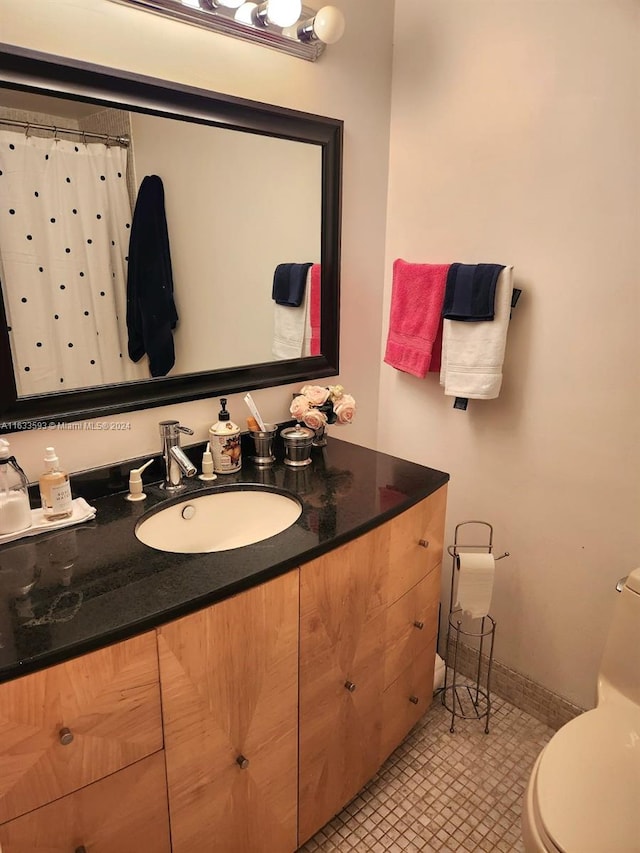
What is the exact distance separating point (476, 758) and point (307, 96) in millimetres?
2039

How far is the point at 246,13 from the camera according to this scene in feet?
4.56

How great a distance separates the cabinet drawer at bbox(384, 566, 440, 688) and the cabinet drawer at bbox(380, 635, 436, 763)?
0.04 m

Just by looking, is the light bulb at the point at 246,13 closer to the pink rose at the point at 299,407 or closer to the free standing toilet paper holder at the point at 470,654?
the pink rose at the point at 299,407

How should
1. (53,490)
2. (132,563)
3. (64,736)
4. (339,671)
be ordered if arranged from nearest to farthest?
1. (64,736)
2. (132,563)
3. (53,490)
4. (339,671)

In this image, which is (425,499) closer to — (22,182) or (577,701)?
(577,701)

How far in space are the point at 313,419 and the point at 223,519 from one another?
388 mm

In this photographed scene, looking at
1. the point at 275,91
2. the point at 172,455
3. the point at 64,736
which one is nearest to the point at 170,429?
the point at 172,455

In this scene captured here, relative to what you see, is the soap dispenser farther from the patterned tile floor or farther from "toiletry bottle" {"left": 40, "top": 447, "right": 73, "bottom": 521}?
the patterned tile floor

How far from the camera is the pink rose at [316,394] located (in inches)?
65.4

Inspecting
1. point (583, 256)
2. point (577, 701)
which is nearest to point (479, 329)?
point (583, 256)

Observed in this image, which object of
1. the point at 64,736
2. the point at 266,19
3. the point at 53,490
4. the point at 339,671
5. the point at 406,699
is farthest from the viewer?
the point at 406,699

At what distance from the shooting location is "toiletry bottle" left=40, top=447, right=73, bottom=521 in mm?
1180

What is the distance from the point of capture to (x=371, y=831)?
148cm

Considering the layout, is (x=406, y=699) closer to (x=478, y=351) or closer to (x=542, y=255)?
(x=478, y=351)
